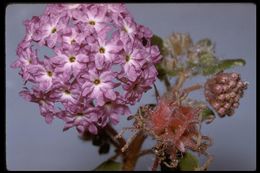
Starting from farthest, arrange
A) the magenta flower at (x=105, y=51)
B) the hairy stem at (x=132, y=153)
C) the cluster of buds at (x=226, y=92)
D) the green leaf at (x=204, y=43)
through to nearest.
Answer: the green leaf at (x=204, y=43) < the hairy stem at (x=132, y=153) < the cluster of buds at (x=226, y=92) < the magenta flower at (x=105, y=51)

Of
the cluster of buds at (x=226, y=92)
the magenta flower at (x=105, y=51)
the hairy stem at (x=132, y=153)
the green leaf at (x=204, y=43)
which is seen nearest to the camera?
the magenta flower at (x=105, y=51)

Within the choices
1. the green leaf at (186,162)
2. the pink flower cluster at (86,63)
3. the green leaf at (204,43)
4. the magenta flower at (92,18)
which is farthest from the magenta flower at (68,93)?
the green leaf at (204,43)

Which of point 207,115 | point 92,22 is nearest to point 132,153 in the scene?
point 207,115

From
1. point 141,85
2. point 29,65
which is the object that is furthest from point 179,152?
point 29,65

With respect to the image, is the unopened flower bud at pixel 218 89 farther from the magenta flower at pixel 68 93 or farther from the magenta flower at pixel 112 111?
the magenta flower at pixel 68 93

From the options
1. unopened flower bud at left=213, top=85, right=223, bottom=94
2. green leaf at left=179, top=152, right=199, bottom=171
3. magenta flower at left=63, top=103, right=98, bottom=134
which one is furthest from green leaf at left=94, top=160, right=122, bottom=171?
unopened flower bud at left=213, top=85, right=223, bottom=94

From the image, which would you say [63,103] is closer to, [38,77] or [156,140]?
[38,77]

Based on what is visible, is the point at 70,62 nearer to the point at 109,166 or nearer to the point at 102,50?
the point at 102,50
